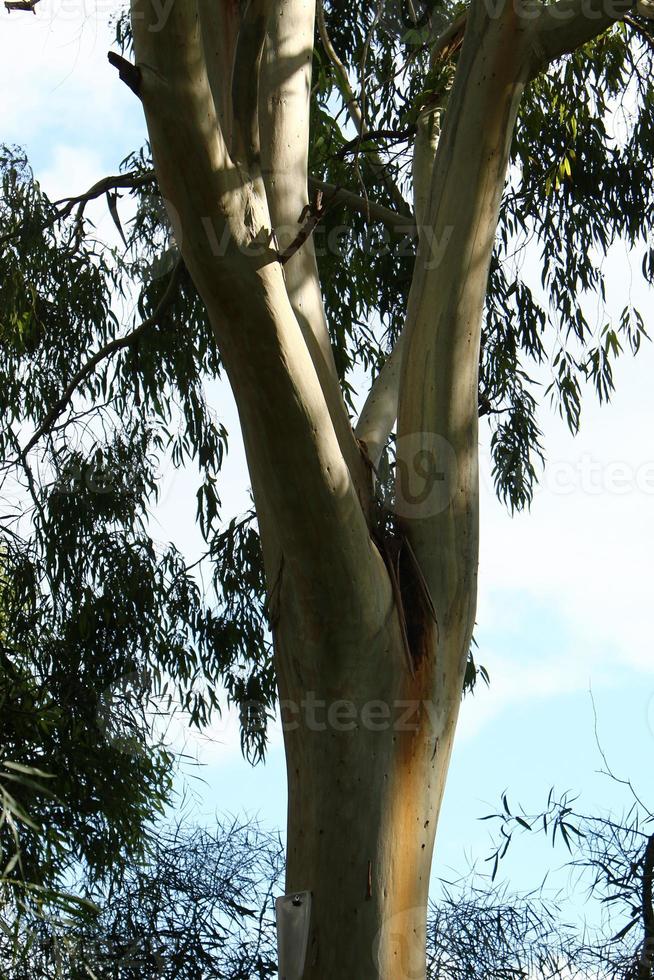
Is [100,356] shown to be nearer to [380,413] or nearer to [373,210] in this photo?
[373,210]

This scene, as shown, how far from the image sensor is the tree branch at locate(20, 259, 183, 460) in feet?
13.4

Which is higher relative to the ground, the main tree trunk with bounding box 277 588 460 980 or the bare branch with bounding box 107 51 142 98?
the bare branch with bounding box 107 51 142 98

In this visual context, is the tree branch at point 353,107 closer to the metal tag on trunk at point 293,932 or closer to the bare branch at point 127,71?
the bare branch at point 127,71

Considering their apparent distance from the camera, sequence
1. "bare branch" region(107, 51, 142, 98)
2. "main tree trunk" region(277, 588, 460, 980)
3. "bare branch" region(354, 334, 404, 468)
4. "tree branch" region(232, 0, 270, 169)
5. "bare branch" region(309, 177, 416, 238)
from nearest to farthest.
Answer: "bare branch" region(107, 51, 142, 98) < "tree branch" region(232, 0, 270, 169) < "main tree trunk" region(277, 588, 460, 980) < "bare branch" region(354, 334, 404, 468) < "bare branch" region(309, 177, 416, 238)

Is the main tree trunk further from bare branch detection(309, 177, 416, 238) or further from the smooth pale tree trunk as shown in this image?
bare branch detection(309, 177, 416, 238)

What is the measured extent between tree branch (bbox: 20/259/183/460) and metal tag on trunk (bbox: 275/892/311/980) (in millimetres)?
2233

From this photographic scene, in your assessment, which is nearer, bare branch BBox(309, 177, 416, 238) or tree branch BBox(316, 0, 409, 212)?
bare branch BBox(309, 177, 416, 238)

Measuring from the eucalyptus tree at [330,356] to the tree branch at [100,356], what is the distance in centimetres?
1

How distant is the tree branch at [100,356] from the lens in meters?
4.09

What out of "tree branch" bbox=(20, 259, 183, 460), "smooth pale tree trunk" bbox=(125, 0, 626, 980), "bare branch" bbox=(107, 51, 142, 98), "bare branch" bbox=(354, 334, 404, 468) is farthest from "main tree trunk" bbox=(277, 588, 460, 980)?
"tree branch" bbox=(20, 259, 183, 460)

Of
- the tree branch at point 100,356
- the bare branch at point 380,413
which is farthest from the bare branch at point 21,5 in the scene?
the tree branch at point 100,356

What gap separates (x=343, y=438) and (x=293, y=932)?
1.01m

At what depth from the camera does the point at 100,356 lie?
161 inches

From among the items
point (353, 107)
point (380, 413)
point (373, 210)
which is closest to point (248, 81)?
point (380, 413)
